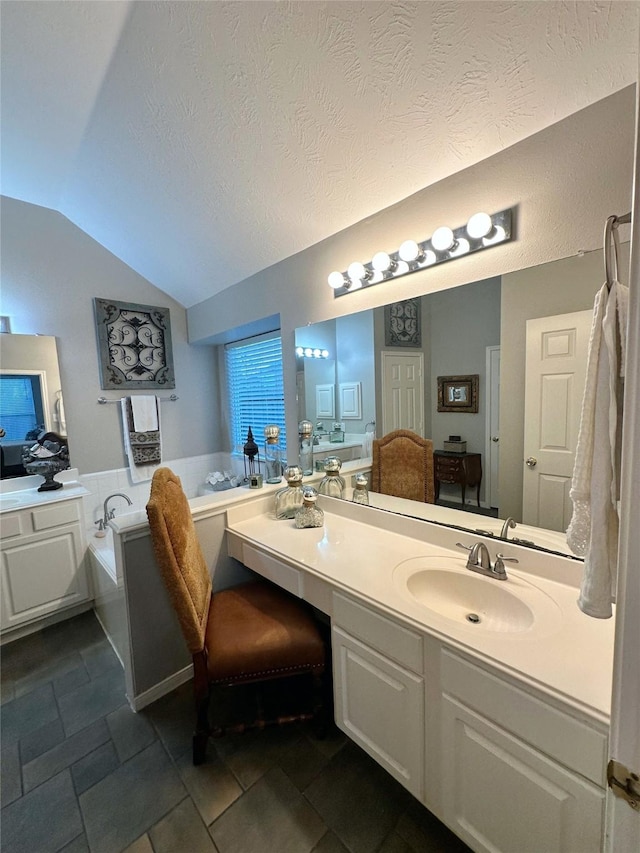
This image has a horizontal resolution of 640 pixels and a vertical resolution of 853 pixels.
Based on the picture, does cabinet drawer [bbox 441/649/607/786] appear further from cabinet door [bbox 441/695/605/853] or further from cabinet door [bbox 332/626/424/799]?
cabinet door [bbox 332/626/424/799]

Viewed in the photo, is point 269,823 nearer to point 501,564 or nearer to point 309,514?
point 309,514

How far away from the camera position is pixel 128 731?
4.91ft

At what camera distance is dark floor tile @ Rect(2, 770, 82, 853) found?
1113 millimetres

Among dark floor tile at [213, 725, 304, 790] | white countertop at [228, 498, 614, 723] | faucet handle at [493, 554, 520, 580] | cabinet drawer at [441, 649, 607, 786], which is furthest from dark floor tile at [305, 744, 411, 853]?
faucet handle at [493, 554, 520, 580]

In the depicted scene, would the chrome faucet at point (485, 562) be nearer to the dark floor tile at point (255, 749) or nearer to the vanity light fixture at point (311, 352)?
the dark floor tile at point (255, 749)

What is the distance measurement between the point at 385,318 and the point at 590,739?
1.47 meters

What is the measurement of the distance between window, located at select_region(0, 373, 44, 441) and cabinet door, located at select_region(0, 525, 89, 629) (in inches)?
29.6

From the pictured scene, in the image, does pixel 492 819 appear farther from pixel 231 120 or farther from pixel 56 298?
pixel 56 298

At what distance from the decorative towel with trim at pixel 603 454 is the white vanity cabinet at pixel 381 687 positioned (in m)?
0.54

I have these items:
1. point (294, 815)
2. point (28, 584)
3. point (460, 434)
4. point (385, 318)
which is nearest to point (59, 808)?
point (294, 815)

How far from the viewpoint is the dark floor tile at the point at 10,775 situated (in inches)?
49.3

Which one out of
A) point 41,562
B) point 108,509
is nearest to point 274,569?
point 41,562

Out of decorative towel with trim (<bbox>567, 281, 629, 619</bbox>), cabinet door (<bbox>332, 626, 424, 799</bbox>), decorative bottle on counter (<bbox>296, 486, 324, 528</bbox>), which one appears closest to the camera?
decorative towel with trim (<bbox>567, 281, 629, 619</bbox>)

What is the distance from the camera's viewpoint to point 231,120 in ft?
4.52
